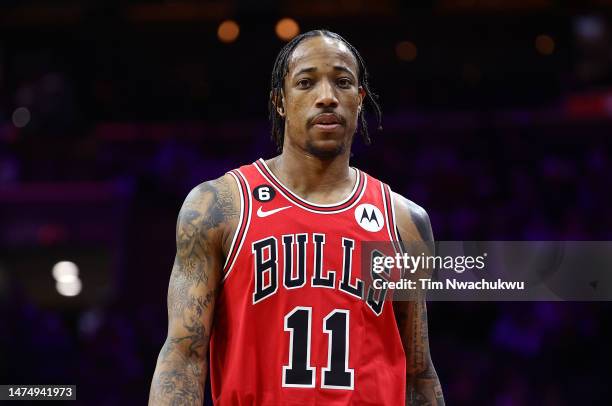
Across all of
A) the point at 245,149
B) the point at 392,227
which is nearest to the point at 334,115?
the point at 392,227

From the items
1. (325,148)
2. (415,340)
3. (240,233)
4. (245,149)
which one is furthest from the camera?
(245,149)

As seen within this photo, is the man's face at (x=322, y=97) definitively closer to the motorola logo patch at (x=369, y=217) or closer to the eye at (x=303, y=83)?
the eye at (x=303, y=83)

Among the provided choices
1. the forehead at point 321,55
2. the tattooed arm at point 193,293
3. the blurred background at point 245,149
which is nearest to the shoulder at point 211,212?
the tattooed arm at point 193,293

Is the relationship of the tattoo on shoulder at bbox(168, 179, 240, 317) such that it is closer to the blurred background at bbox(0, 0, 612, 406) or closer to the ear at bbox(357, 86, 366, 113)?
the ear at bbox(357, 86, 366, 113)

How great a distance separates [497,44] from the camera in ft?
41.0

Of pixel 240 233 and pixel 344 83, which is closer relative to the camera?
pixel 240 233

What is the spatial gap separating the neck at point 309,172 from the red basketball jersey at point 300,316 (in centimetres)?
7

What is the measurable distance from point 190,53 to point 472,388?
7.01m

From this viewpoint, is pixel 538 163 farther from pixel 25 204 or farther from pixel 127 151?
pixel 25 204

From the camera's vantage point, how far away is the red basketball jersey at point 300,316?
3205 mm

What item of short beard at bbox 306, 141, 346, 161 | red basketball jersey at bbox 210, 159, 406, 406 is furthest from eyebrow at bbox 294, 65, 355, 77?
red basketball jersey at bbox 210, 159, 406, 406

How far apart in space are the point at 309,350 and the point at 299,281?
9.7 inches

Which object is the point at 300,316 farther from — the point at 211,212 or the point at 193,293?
the point at 211,212

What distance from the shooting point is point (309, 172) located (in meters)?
3.57
